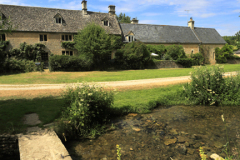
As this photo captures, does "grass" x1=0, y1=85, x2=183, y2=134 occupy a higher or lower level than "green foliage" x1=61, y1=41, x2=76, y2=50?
lower

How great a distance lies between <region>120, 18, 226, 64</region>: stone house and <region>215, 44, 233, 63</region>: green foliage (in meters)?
0.85

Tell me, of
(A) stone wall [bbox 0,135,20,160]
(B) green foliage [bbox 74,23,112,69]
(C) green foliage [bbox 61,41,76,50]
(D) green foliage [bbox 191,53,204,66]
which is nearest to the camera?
(A) stone wall [bbox 0,135,20,160]

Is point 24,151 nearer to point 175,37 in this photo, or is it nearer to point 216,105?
point 216,105

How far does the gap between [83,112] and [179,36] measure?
3887cm

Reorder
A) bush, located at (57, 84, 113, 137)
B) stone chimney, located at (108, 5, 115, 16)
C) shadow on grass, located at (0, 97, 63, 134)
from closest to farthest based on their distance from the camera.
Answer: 1. shadow on grass, located at (0, 97, 63, 134)
2. bush, located at (57, 84, 113, 137)
3. stone chimney, located at (108, 5, 115, 16)

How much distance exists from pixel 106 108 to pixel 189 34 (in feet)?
132

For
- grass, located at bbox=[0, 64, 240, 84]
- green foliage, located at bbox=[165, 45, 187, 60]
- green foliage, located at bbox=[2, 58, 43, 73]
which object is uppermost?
green foliage, located at bbox=[165, 45, 187, 60]

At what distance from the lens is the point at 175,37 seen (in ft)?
132

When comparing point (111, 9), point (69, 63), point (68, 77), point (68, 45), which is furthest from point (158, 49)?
point (68, 77)

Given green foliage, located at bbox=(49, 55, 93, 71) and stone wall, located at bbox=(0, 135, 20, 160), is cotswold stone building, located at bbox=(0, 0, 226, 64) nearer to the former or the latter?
green foliage, located at bbox=(49, 55, 93, 71)

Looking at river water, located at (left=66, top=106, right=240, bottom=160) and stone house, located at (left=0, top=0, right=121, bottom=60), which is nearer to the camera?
river water, located at (left=66, top=106, right=240, bottom=160)

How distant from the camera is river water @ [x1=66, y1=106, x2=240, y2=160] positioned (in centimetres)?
544

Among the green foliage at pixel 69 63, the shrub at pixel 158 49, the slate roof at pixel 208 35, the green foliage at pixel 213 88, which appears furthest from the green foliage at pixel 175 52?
A: the green foliage at pixel 213 88

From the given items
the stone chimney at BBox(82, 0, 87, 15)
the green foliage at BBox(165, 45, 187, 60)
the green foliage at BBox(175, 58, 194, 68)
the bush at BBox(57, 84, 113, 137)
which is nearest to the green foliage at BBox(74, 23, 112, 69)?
the stone chimney at BBox(82, 0, 87, 15)
